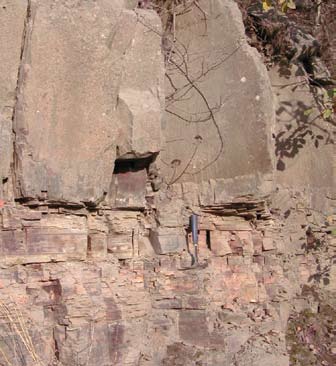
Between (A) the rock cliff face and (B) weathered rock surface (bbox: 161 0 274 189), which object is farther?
(B) weathered rock surface (bbox: 161 0 274 189)

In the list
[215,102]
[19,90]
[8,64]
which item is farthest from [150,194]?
[8,64]

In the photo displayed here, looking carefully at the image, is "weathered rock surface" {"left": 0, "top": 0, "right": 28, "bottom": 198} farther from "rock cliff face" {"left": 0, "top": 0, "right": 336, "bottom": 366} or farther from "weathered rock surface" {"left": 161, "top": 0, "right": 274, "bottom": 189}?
"weathered rock surface" {"left": 161, "top": 0, "right": 274, "bottom": 189}

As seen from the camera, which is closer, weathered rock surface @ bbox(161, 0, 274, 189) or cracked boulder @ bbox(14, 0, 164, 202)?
cracked boulder @ bbox(14, 0, 164, 202)

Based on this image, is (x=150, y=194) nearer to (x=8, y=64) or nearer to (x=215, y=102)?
(x=215, y=102)

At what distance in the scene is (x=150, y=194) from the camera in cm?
487

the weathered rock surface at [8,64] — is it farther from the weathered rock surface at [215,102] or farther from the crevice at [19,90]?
the weathered rock surface at [215,102]

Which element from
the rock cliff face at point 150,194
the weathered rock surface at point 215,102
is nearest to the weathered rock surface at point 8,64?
the rock cliff face at point 150,194

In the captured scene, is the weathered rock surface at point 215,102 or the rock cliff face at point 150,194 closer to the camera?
the rock cliff face at point 150,194

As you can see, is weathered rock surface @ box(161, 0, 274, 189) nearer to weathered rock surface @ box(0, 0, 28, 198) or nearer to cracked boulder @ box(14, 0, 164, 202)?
cracked boulder @ box(14, 0, 164, 202)

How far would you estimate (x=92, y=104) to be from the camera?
4.38 metres

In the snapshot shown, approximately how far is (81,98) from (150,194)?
970mm

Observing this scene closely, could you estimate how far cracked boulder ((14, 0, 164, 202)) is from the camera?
4.14 metres

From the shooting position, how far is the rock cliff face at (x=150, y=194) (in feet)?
13.5

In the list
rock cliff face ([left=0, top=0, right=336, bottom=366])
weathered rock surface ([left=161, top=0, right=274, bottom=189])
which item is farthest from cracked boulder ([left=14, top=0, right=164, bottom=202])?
weathered rock surface ([left=161, top=0, right=274, bottom=189])
